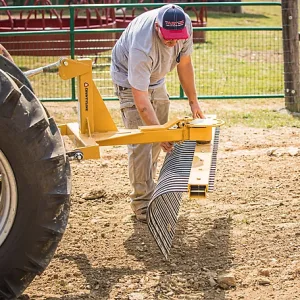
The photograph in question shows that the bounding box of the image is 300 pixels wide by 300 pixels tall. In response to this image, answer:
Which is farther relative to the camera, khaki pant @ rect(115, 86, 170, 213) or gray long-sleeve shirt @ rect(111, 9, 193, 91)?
khaki pant @ rect(115, 86, 170, 213)

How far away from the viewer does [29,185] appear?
13.5 ft

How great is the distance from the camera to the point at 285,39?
10055 mm

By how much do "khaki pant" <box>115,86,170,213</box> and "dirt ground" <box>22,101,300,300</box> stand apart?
0.64 ft

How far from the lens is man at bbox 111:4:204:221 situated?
213 inches

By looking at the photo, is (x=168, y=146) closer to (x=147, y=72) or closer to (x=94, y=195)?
(x=147, y=72)

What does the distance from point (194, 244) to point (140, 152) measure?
0.87 m

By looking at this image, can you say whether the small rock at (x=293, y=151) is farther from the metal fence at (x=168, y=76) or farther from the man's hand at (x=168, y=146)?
the man's hand at (x=168, y=146)

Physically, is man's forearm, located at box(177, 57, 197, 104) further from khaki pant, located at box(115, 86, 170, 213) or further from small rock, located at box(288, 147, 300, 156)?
small rock, located at box(288, 147, 300, 156)

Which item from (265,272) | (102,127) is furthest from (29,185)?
(265,272)

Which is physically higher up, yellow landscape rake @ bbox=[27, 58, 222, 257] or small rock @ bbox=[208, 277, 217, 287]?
yellow landscape rake @ bbox=[27, 58, 222, 257]

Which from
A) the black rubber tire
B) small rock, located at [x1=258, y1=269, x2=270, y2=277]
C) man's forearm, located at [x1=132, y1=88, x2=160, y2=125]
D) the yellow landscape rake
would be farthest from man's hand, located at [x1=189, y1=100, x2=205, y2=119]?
the black rubber tire

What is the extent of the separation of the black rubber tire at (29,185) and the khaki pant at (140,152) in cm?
174

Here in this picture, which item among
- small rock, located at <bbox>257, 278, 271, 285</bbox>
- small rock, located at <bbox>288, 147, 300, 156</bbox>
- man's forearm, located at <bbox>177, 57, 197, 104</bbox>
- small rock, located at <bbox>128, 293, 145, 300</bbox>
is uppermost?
man's forearm, located at <bbox>177, 57, 197, 104</bbox>

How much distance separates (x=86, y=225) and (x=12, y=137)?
201 centimetres
